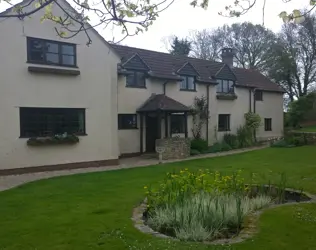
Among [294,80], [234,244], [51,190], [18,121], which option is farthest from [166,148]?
[294,80]

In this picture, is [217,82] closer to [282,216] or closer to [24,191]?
[24,191]

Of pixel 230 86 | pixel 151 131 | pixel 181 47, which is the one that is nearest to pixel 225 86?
pixel 230 86

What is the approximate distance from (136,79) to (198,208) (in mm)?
15208

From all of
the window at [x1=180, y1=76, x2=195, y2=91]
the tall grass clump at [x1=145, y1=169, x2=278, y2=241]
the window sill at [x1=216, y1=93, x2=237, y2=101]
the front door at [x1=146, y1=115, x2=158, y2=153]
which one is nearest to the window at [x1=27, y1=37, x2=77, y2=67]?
the front door at [x1=146, y1=115, x2=158, y2=153]

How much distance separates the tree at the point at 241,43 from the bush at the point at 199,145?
898 inches

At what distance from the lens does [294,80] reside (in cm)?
4291

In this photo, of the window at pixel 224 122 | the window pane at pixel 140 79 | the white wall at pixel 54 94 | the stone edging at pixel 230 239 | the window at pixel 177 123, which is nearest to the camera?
the stone edging at pixel 230 239

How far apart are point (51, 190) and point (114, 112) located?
23.8 feet

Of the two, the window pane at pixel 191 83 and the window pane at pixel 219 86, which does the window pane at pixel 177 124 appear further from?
the window pane at pixel 219 86

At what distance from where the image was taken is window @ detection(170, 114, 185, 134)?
22.8 m

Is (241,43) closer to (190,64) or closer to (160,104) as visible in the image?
(190,64)

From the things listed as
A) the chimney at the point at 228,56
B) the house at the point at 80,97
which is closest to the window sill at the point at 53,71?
the house at the point at 80,97

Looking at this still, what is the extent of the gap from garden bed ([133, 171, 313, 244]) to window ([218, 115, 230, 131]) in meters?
18.7

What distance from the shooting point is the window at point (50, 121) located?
568 inches
